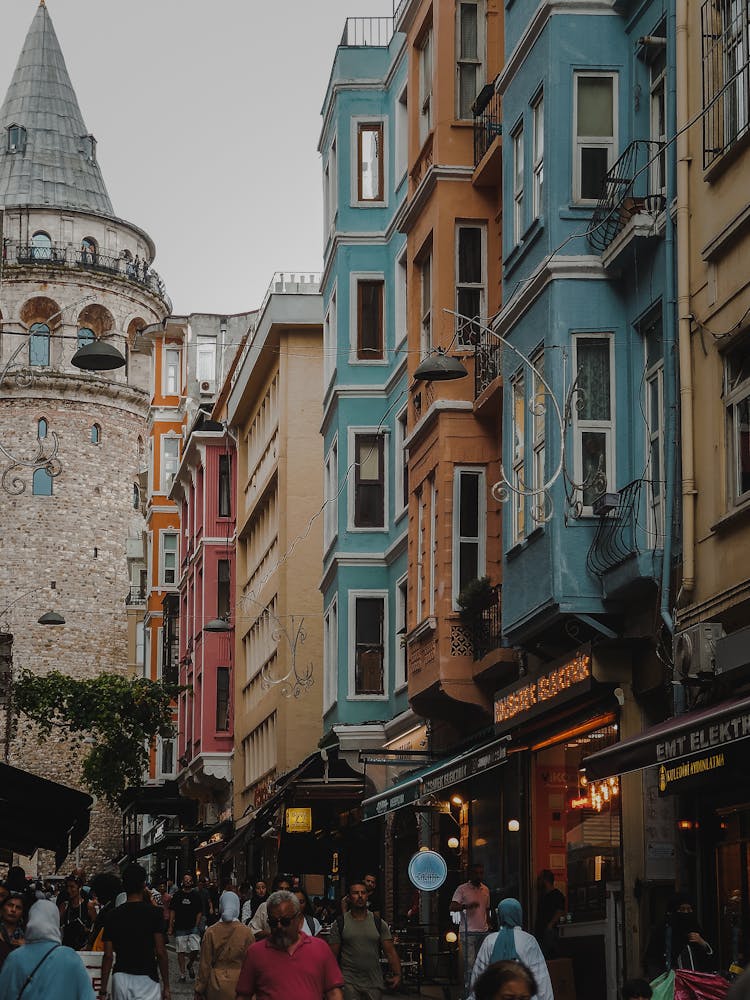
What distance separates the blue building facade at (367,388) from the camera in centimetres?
3322

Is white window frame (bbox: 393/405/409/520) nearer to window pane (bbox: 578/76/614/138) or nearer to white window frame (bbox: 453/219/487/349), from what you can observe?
white window frame (bbox: 453/219/487/349)

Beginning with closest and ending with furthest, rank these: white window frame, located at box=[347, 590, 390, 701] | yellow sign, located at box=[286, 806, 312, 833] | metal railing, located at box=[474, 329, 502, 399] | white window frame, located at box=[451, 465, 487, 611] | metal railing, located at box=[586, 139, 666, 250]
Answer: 1. metal railing, located at box=[586, 139, 666, 250]
2. metal railing, located at box=[474, 329, 502, 399]
3. white window frame, located at box=[451, 465, 487, 611]
4. white window frame, located at box=[347, 590, 390, 701]
5. yellow sign, located at box=[286, 806, 312, 833]

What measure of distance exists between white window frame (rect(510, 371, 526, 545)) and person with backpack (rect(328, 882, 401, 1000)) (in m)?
7.10

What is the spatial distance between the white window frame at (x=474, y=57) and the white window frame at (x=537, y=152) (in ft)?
17.4

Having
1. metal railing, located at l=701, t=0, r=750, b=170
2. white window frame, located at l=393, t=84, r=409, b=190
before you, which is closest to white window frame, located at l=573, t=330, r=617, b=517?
metal railing, located at l=701, t=0, r=750, b=170

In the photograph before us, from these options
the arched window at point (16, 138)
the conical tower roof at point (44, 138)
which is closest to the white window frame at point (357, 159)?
the conical tower roof at point (44, 138)

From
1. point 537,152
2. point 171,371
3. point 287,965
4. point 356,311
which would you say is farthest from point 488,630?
point 171,371

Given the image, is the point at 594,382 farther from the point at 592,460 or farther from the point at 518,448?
the point at 518,448

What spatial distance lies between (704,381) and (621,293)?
2.78m

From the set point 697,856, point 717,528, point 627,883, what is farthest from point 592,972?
point 717,528

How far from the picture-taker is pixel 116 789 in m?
65.2

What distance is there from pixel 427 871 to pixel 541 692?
288cm

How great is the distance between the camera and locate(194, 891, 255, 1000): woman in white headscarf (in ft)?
49.8

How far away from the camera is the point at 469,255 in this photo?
26.5m
